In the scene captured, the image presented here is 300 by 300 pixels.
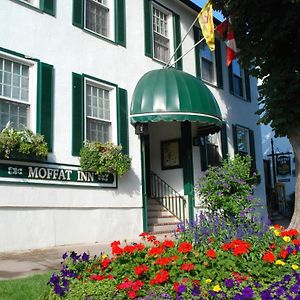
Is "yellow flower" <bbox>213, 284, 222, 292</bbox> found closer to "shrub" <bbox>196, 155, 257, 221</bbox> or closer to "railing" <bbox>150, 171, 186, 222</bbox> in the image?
"shrub" <bbox>196, 155, 257, 221</bbox>

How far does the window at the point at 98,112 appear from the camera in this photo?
10398 mm

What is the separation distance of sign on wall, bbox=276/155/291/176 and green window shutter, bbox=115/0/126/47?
16.3 metres

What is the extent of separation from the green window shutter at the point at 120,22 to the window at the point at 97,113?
1.58m

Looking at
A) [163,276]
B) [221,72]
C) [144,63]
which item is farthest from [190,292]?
[221,72]

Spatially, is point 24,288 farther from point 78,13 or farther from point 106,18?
point 106,18

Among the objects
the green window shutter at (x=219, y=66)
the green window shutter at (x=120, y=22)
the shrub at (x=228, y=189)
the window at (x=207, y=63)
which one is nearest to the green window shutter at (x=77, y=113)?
the green window shutter at (x=120, y=22)

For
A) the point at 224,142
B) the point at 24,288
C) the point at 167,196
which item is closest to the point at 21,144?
the point at 24,288

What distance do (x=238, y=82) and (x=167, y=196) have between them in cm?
696

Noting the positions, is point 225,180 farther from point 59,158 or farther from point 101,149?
point 59,158

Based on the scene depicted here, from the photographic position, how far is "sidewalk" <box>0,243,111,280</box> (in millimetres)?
6532

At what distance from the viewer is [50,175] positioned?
9.48 metres

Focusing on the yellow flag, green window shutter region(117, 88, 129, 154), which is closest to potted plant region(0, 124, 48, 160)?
green window shutter region(117, 88, 129, 154)

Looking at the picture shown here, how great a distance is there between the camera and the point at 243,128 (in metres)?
17.9

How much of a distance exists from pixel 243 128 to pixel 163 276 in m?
14.5
